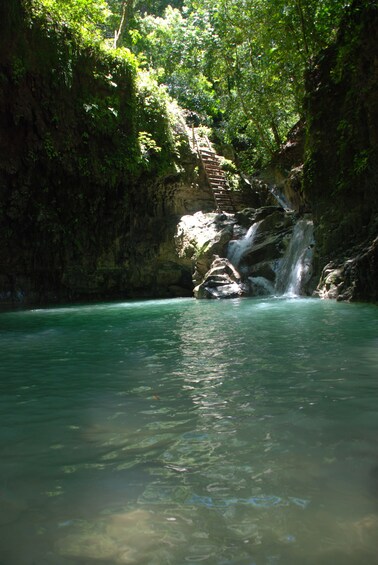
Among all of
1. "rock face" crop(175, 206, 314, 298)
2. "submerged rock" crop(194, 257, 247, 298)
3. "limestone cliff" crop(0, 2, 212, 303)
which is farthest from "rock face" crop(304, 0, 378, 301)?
"limestone cliff" crop(0, 2, 212, 303)

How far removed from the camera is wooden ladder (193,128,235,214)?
19.8m

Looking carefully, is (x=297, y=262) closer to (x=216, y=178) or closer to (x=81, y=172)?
(x=216, y=178)

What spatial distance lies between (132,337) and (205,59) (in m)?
23.2

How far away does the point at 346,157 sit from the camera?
38.2ft

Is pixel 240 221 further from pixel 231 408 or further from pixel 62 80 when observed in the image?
pixel 231 408

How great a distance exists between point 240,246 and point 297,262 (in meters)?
3.29

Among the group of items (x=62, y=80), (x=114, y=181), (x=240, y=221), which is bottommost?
(x=240, y=221)

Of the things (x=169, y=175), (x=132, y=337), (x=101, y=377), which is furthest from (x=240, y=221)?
(x=101, y=377)

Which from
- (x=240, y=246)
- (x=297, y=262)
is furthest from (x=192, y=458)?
(x=240, y=246)

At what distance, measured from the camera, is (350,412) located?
112 inches

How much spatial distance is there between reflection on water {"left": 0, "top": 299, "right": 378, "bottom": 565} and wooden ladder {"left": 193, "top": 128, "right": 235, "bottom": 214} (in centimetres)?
1544

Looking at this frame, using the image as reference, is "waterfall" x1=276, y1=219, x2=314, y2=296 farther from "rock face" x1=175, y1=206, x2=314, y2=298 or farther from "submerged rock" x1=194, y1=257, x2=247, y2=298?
"submerged rock" x1=194, y1=257, x2=247, y2=298

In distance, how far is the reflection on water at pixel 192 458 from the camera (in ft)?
5.22

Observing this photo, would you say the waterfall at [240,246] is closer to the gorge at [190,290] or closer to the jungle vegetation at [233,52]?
the gorge at [190,290]
